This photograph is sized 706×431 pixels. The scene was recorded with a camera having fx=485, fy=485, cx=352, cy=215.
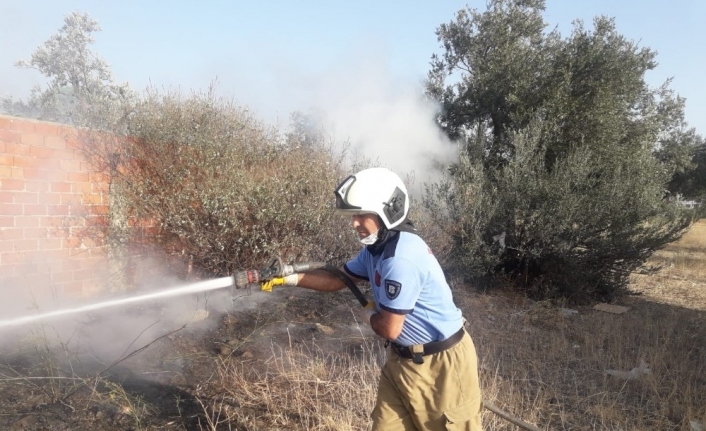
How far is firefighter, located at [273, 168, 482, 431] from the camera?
2.24 metres

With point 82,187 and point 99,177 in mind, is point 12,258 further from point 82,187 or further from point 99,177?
point 99,177

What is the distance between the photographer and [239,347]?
431cm

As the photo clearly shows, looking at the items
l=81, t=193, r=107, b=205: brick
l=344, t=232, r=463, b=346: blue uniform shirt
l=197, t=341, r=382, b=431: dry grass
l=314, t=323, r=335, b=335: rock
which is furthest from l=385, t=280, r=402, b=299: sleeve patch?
l=81, t=193, r=107, b=205: brick

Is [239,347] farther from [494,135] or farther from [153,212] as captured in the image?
[494,135]

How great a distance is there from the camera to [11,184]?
14.4 feet

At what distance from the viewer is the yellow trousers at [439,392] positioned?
2305 mm

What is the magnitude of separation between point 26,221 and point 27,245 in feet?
0.73

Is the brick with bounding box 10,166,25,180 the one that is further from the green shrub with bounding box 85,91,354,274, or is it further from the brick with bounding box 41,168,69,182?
the green shrub with bounding box 85,91,354,274

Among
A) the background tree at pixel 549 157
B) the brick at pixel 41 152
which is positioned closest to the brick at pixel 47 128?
the brick at pixel 41 152

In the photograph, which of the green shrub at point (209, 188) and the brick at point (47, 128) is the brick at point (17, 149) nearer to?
the brick at point (47, 128)

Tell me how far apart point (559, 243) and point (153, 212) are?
239 inches

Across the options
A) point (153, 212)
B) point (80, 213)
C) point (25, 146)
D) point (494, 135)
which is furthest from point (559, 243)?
point (25, 146)

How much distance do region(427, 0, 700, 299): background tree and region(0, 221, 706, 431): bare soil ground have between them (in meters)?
1.75

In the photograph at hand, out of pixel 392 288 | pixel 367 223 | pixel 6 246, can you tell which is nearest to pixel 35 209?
pixel 6 246
